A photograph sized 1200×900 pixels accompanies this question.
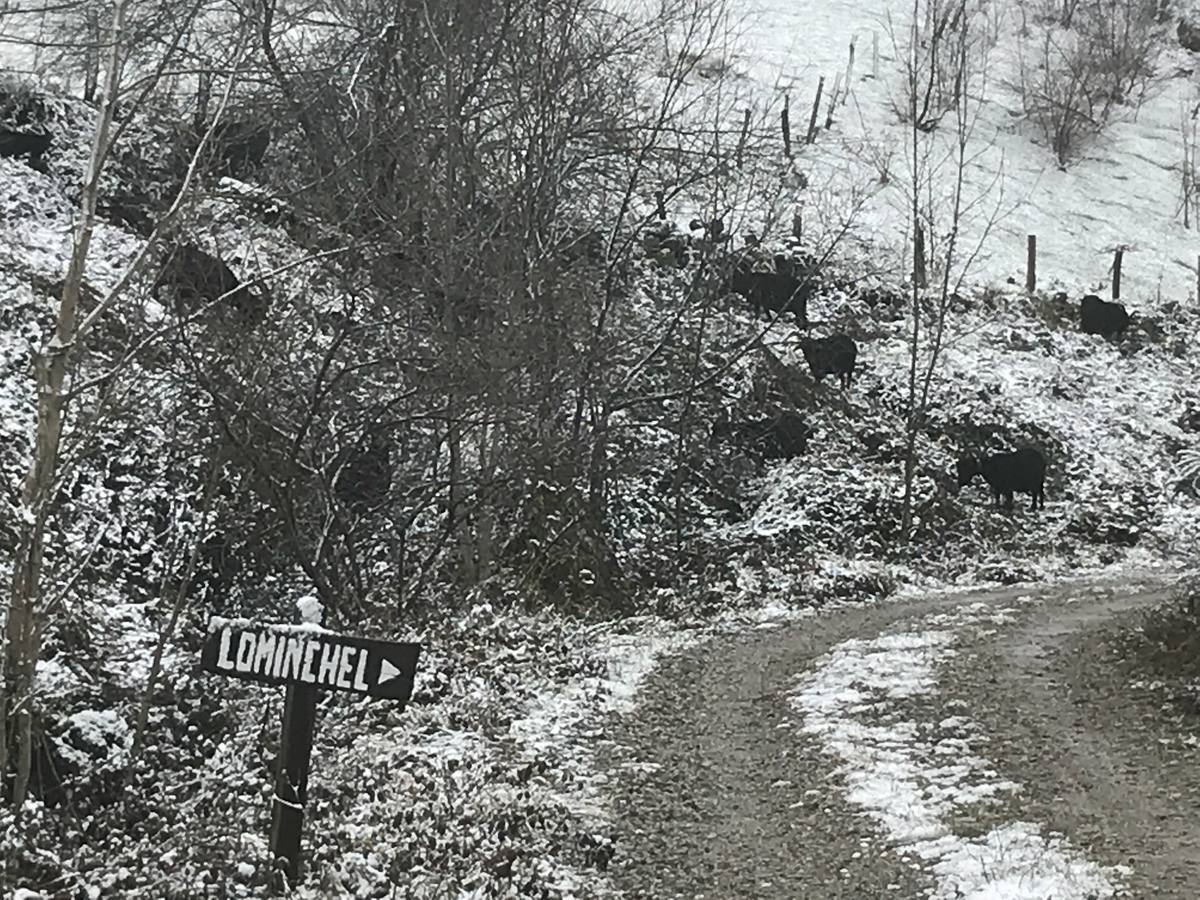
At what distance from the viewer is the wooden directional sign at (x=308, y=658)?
5.29 metres

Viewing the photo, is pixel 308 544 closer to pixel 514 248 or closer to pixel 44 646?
pixel 44 646

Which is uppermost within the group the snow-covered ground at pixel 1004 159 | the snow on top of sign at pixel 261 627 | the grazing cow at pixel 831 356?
the snow-covered ground at pixel 1004 159

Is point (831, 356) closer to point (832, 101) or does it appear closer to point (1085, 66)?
point (832, 101)

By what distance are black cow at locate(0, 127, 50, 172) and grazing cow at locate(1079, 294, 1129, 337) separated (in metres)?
24.0

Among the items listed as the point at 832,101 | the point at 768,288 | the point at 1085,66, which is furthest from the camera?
the point at 1085,66

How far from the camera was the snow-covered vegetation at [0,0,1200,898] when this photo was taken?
277 inches

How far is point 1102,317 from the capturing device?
96.1 feet

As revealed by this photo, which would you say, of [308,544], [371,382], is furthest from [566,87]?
[308,544]

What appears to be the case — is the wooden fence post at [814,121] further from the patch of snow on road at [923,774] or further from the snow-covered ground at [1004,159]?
the patch of snow on road at [923,774]

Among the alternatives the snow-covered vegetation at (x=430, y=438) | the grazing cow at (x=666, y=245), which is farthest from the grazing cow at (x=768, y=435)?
the grazing cow at (x=666, y=245)

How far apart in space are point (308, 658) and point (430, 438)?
24.2ft

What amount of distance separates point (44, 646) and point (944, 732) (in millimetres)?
7183

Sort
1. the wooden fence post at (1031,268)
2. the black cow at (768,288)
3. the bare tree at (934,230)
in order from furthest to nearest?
1. the wooden fence post at (1031,268)
2. the black cow at (768,288)
3. the bare tree at (934,230)

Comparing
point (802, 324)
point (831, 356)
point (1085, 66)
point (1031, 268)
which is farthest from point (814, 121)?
point (831, 356)
